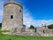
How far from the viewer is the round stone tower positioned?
32.2 m

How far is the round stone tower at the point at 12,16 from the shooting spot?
32.2m

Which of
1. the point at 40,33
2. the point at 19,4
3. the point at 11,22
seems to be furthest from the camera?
the point at 19,4

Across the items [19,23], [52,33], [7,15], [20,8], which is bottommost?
[52,33]

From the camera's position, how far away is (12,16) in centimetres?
3281

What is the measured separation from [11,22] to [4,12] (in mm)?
3877

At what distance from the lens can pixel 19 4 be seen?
112 feet

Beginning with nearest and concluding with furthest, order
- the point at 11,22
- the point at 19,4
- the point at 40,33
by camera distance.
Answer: the point at 40,33 → the point at 11,22 → the point at 19,4

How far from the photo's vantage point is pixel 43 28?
31.1 m

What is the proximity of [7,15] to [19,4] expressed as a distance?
4618mm

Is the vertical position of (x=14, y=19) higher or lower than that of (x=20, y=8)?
lower

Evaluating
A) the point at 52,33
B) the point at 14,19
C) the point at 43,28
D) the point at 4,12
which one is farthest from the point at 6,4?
the point at 52,33

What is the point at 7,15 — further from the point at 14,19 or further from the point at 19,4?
the point at 19,4

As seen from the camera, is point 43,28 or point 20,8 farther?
point 20,8

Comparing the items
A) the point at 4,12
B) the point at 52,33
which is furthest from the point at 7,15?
the point at 52,33
